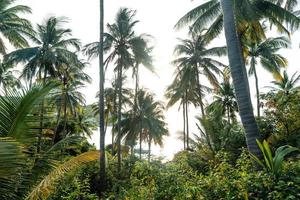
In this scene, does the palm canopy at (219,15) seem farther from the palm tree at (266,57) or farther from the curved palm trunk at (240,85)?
the palm tree at (266,57)

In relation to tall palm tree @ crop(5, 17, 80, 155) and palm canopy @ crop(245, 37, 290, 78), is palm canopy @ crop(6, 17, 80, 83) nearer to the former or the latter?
tall palm tree @ crop(5, 17, 80, 155)

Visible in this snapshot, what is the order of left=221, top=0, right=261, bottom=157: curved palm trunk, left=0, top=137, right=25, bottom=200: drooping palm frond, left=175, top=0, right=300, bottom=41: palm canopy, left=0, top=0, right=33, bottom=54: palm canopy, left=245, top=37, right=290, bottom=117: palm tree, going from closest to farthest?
left=0, top=137, right=25, bottom=200: drooping palm frond → left=221, top=0, right=261, bottom=157: curved palm trunk → left=175, top=0, right=300, bottom=41: palm canopy → left=0, top=0, right=33, bottom=54: palm canopy → left=245, top=37, right=290, bottom=117: palm tree

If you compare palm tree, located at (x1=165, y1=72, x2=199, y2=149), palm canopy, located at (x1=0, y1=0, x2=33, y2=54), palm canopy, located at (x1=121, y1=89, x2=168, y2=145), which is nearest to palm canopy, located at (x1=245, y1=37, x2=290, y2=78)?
palm tree, located at (x1=165, y1=72, x2=199, y2=149)

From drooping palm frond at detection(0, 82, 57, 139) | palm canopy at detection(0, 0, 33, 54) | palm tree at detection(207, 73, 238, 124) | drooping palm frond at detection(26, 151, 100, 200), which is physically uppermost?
palm canopy at detection(0, 0, 33, 54)

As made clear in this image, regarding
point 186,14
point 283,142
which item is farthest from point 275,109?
point 186,14

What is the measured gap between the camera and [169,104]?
34906 mm

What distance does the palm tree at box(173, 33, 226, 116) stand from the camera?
30.0 meters

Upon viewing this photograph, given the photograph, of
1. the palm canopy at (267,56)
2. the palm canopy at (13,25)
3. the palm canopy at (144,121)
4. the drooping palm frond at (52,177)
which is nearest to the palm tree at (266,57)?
the palm canopy at (267,56)

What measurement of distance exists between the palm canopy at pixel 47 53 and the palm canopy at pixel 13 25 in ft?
3.85

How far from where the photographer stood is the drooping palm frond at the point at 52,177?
478 centimetres

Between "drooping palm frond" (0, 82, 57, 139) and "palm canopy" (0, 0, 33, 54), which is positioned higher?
"palm canopy" (0, 0, 33, 54)

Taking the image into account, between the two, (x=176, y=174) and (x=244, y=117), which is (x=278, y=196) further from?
(x=176, y=174)

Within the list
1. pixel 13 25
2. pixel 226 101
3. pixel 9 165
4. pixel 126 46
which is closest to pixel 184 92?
pixel 226 101

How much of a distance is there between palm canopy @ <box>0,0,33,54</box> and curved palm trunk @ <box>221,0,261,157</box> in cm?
1612
